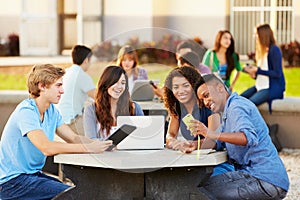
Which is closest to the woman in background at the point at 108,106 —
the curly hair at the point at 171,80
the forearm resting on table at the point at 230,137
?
the curly hair at the point at 171,80

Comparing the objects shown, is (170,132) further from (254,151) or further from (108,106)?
(254,151)

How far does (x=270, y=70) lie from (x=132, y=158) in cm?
487

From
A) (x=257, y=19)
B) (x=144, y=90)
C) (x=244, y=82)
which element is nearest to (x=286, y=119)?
(x=144, y=90)

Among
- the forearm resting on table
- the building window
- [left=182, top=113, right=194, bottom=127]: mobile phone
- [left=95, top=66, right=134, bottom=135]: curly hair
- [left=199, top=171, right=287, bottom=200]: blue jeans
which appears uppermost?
the building window

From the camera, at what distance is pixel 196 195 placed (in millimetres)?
4914

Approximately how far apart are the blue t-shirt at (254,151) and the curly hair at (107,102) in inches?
22.6

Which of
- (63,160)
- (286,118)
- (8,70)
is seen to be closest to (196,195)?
(63,160)

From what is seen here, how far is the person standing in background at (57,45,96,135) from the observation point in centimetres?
595

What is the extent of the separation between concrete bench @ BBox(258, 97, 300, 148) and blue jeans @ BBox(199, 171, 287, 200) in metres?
3.98

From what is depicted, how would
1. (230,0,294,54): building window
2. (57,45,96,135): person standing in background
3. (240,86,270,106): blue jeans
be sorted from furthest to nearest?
(230,0,294,54): building window
(240,86,270,106): blue jeans
(57,45,96,135): person standing in background

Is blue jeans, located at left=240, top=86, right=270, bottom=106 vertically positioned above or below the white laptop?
below

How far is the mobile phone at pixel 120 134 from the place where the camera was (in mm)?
4777

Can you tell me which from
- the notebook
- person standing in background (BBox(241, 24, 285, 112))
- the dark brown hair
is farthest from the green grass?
the notebook

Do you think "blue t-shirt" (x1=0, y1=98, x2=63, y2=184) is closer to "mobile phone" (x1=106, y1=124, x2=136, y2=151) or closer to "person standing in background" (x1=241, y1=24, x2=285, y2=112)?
"mobile phone" (x1=106, y1=124, x2=136, y2=151)
